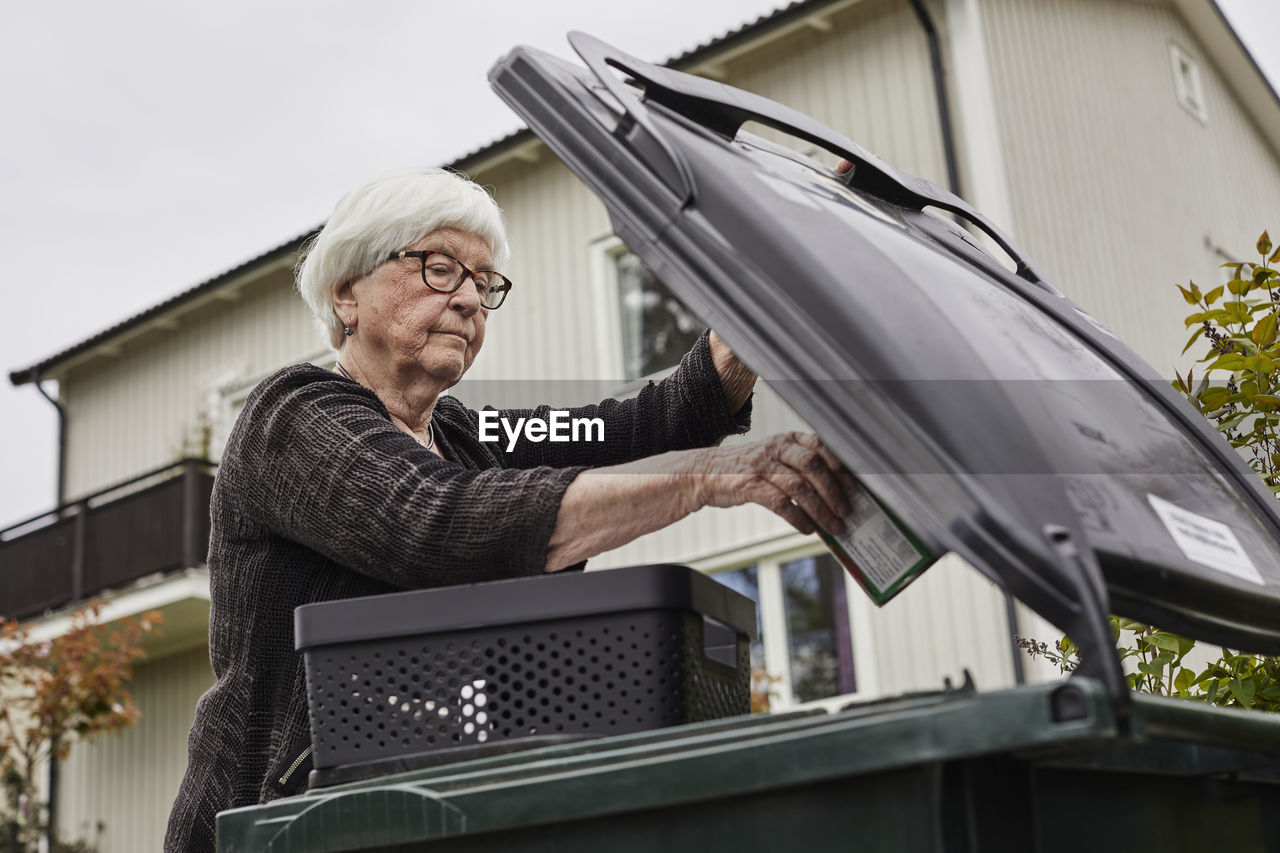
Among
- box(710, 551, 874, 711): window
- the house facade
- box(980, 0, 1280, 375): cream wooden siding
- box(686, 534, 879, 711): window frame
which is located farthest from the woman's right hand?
box(980, 0, 1280, 375): cream wooden siding

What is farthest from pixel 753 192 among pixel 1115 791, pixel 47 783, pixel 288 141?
pixel 288 141

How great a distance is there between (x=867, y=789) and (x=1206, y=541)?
494 mm

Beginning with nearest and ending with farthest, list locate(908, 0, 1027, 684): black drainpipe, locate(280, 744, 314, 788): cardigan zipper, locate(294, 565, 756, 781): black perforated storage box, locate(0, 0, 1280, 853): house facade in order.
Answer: locate(294, 565, 756, 781): black perforated storage box, locate(280, 744, 314, 788): cardigan zipper, locate(0, 0, 1280, 853): house facade, locate(908, 0, 1027, 684): black drainpipe

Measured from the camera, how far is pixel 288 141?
36.6 m

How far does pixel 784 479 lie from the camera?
4.68 ft

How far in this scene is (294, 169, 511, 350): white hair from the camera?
198 cm

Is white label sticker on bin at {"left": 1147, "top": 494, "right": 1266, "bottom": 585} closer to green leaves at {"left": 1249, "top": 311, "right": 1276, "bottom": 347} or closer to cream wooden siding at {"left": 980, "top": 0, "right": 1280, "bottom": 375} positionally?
green leaves at {"left": 1249, "top": 311, "right": 1276, "bottom": 347}

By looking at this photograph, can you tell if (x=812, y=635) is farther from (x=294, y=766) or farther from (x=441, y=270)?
(x=294, y=766)

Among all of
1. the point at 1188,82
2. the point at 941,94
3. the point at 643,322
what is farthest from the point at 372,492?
the point at 1188,82

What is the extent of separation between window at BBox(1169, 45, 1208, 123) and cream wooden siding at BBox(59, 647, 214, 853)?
34.1 ft

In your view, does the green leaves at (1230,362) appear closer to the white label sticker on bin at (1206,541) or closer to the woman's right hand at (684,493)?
the white label sticker on bin at (1206,541)

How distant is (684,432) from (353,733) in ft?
2.91

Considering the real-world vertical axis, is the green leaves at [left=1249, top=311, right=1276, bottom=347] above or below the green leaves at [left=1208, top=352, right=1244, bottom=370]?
above

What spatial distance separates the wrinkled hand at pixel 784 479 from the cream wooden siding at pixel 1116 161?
8035 millimetres
